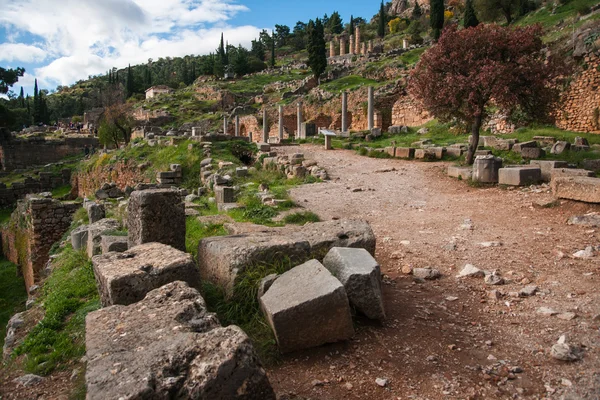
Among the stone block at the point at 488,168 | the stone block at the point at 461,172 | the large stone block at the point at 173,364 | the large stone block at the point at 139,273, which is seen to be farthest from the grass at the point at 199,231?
the stone block at the point at 461,172

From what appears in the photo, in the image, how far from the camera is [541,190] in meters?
10.3

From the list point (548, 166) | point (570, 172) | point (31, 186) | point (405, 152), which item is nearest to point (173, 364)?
point (570, 172)

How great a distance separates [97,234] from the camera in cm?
836

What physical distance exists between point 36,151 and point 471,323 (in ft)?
155

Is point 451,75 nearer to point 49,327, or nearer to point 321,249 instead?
point 321,249

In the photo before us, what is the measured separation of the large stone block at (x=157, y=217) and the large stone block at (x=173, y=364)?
235 centimetres

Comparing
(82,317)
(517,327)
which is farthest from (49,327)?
(517,327)

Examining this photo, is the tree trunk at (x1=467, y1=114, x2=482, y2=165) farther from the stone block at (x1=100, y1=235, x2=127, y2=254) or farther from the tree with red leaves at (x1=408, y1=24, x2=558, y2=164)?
the stone block at (x1=100, y1=235, x2=127, y2=254)

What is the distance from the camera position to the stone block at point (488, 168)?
1177 centimetres

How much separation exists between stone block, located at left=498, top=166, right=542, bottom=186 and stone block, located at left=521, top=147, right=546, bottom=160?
3.08m

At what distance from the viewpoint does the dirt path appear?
→ 3.34 meters

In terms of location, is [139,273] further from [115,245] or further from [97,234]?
[97,234]

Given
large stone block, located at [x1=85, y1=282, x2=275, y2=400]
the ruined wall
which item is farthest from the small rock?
the ruined wall

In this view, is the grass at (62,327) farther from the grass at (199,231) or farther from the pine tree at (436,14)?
the pine tree at (436,14)
